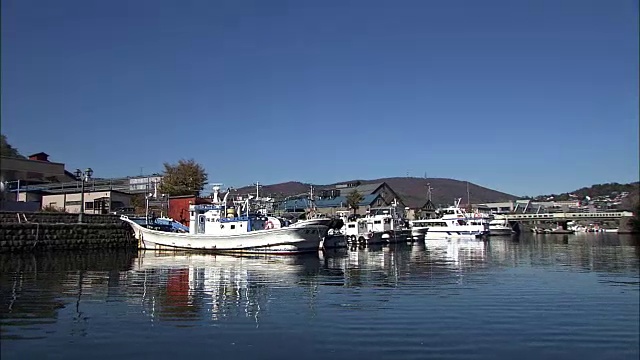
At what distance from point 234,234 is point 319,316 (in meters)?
27.2

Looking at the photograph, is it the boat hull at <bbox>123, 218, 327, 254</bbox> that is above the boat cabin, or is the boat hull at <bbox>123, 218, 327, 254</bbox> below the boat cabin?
below

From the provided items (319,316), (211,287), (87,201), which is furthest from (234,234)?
(87,201)

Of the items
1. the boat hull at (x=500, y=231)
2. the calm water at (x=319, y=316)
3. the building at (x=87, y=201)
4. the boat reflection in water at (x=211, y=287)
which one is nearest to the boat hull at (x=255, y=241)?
the boat reflection in water at (x=211, y=287)

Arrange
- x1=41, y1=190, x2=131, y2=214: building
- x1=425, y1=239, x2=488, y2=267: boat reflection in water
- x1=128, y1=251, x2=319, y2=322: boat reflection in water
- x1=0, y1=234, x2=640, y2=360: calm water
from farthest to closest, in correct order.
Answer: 1. x1=41, y1=190, x2=131, y2=214: building
2. x1=425, y1=239, x2=488, y2=267: boat reflection in water
3. x1=128, y1=251, x2=319, y2=322: boat reflection in water
4. x1=0, y1=234, x2=640, y2=360: calm water

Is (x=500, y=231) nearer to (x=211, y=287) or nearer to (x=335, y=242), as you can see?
(x=335, y=242)

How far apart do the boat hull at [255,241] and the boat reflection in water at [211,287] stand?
298 inches

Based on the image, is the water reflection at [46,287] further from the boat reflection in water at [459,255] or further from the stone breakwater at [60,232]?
the boat reflection in water at [459,255]

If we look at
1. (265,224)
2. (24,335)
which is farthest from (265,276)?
(265,224)

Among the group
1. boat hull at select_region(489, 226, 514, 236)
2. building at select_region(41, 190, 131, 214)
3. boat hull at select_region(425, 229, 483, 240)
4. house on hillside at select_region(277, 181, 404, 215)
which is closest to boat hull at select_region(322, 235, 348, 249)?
building at select_region(41, 190, 131, 214)

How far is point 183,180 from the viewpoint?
64.2 meters

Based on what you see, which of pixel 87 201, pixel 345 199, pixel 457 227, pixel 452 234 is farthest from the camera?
pixel 345 199

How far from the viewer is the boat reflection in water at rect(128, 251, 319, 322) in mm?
14000

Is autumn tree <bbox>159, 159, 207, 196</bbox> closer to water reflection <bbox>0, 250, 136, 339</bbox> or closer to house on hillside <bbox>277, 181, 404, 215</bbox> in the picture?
house on hillside <bbox>277, 181, 404, 215</bbox>

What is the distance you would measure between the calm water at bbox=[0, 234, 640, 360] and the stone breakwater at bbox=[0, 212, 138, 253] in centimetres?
1492
